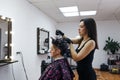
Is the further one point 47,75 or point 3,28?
point 3,28

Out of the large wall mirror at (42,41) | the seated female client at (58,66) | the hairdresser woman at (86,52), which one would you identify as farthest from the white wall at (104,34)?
the seated female client at (58,66)

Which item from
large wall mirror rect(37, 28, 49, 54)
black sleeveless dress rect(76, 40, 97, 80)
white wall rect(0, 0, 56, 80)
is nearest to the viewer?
black sleeveless dress rect(76, 40, 97, 80)

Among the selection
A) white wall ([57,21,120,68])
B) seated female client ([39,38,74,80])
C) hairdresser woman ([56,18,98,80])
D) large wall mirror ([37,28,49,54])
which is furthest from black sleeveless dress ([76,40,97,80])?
white wall ([57,21,120,68])

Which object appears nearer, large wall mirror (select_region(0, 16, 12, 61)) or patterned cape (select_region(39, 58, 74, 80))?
patterned cape (select_region(39, 58, 74, 80))

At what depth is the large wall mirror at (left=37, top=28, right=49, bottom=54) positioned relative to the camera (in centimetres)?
433

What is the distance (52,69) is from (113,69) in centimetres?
519

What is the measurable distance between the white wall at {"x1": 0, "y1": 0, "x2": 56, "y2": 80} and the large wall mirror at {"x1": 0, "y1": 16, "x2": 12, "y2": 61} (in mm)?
129

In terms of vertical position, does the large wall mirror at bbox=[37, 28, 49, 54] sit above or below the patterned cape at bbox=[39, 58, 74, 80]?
above

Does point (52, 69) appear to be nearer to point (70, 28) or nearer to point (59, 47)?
point (59, 47)

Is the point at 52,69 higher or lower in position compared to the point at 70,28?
lower

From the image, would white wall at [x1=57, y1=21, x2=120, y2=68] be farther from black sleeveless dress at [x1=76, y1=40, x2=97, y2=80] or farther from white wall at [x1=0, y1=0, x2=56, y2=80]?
black sleeveless dress at [x1=76, y1=40, x2=97, y2=80]

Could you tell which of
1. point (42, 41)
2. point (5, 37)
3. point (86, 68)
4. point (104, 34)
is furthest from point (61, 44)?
point (104, 34)

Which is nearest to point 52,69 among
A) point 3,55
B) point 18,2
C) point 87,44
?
point 87,44

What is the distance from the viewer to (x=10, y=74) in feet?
9.39
